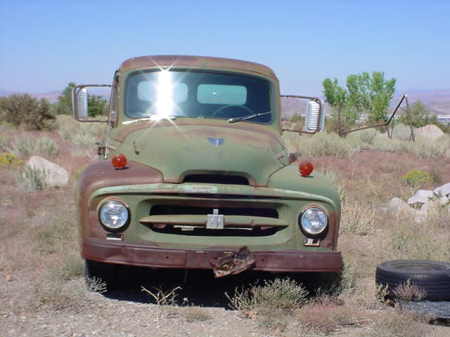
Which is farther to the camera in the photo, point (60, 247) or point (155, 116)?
point (60, 247)

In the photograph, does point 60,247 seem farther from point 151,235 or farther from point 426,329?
point 426,329

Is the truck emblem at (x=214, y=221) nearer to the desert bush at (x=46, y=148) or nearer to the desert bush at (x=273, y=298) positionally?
the desert bush at (x=273, y=298)

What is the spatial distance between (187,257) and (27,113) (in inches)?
803

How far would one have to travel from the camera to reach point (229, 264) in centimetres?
498

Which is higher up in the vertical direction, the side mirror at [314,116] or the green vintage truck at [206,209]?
the side mirror at [314,116]

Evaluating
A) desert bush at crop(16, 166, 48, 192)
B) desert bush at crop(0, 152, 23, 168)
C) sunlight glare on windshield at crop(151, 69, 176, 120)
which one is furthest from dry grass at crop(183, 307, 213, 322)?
desert bush at crop(0, 152, 23, 168)

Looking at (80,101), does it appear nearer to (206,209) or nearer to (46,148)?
(206,209)

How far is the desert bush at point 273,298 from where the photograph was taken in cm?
520

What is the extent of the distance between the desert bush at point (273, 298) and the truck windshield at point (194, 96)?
1.86 metres

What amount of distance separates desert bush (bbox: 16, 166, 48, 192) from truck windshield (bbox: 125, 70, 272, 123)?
16.5ft

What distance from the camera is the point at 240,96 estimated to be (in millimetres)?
6750

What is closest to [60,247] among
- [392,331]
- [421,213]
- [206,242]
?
[206,242]

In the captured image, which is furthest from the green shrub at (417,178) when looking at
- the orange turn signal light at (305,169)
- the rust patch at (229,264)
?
the rust patch at (229,264)

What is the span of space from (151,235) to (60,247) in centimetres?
252
